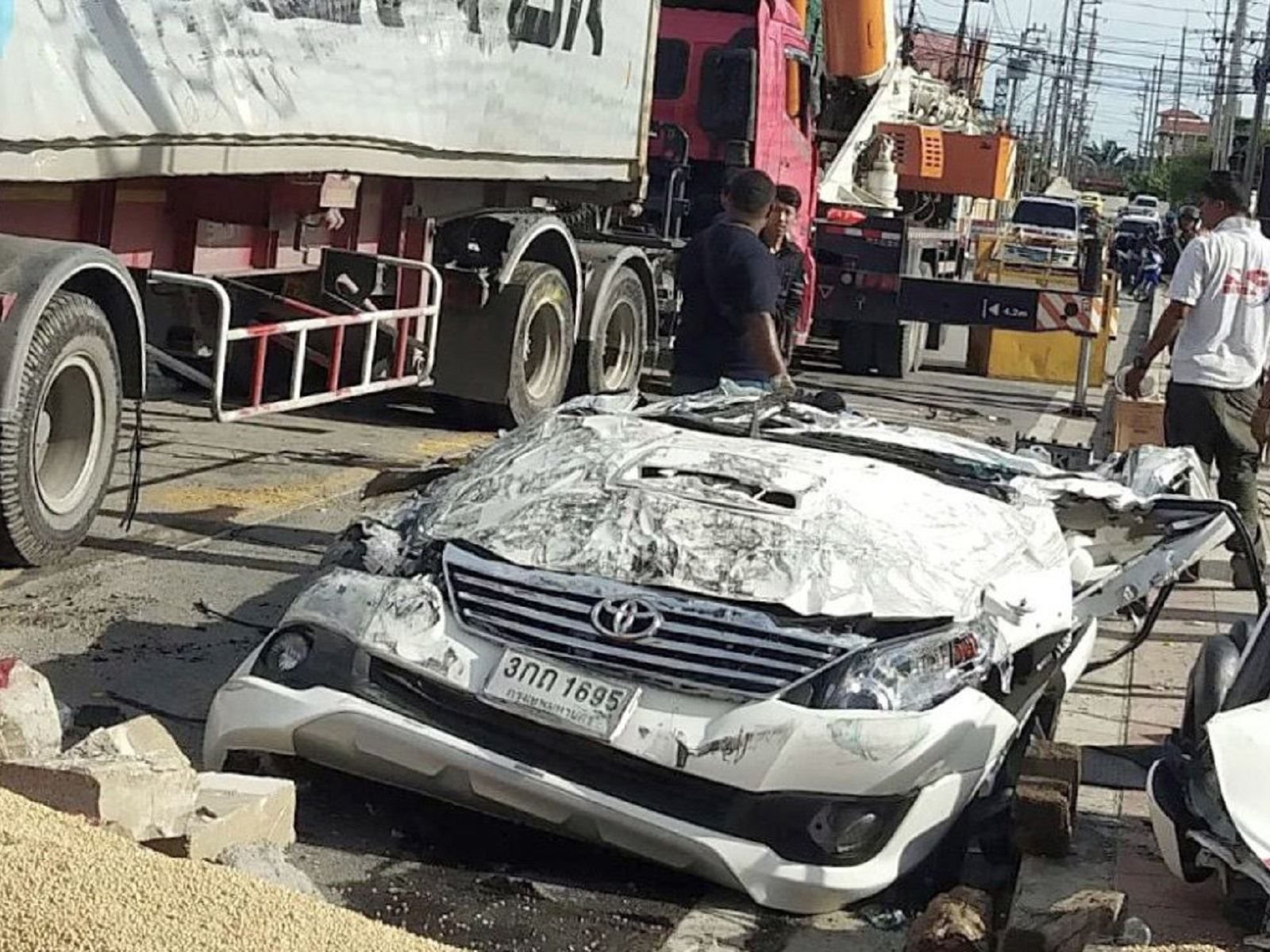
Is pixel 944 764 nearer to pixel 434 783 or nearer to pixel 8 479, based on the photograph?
pixel 434 783

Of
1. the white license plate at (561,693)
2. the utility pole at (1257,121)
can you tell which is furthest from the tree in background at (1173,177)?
the white license plate at (561,693)

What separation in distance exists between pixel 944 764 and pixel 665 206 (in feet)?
35.0

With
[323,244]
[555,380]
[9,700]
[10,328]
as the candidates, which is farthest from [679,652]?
[555,380]

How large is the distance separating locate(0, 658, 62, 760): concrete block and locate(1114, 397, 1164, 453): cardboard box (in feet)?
24.8

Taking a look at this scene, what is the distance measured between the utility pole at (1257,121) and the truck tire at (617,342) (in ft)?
15.0

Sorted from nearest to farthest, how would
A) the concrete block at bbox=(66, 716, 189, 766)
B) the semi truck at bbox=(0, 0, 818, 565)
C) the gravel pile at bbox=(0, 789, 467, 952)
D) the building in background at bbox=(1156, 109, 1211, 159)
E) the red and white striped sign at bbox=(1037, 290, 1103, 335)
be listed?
1. the gravel pile at bbox=(0, 789, 467, 952)
2. the concrete block at bbox=(66, 716, 189, 766)
3. the semi truck at bbox=(0, 0, 818, 565)
4. the red and white striped sign at bbox=(1037, 290, 1103, 335)
5. the building in background at bbox=(1156, 109, 1211, 159)

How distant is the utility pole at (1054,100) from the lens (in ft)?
293

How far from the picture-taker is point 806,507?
5359 millimetres

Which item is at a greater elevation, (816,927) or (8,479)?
(8,479)

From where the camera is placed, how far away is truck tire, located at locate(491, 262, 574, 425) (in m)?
A: 12.4

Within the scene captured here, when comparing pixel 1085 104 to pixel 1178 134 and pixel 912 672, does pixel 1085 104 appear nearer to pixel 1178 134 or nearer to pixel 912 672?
pixel 1178 134

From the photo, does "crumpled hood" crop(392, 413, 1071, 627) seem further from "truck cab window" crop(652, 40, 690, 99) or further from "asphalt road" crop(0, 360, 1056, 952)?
"truck cab window" crop(652, 40, 690, 99)

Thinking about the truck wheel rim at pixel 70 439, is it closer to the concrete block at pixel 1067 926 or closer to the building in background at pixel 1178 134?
the concrete block at pixel 1067 926

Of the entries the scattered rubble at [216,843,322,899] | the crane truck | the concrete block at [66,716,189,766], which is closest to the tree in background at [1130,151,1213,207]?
the crane truck
